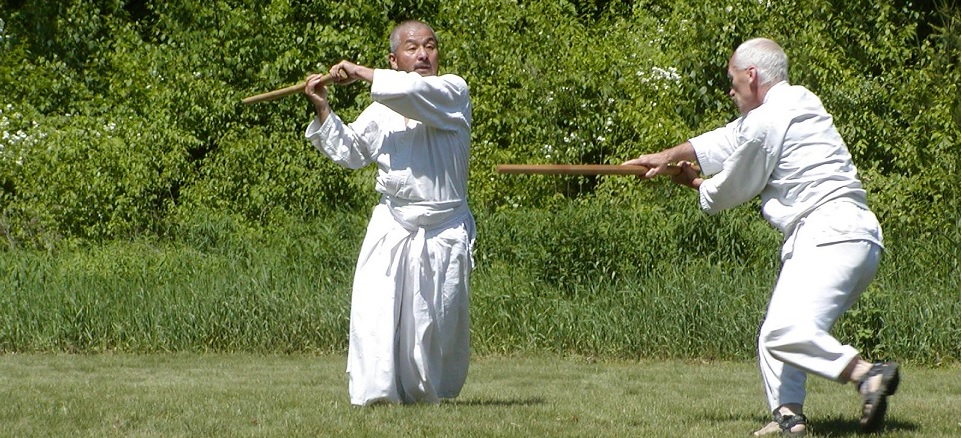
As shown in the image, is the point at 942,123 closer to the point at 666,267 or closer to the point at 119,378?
the point at 666,267

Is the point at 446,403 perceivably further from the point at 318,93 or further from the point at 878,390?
the point at 878,390

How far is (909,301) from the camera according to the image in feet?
34.2

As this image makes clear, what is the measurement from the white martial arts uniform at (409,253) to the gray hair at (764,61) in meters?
1.56

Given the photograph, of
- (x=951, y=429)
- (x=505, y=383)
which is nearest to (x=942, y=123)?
(x=505, y=383)

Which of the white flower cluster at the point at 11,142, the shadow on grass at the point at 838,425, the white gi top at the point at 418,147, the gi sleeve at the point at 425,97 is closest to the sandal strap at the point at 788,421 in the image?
the shadow on grass at the point at 838,425

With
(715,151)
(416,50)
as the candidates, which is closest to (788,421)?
(715,151)

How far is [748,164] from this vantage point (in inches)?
230

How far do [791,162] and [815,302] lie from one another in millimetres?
589

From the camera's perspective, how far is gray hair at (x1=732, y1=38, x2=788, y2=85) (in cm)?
593

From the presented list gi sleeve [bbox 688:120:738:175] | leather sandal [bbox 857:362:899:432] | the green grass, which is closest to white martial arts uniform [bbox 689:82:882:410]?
leather sandal [bbox 857:362:899:432]

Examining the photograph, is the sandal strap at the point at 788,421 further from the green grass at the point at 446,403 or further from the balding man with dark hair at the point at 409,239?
the balding man with dark hair at the point at 409,239

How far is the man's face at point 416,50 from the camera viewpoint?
22.7 ft

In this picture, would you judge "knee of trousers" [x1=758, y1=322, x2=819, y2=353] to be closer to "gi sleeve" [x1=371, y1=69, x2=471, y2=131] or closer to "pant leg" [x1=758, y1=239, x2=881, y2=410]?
"pant leg" [x1=758, y1=239, x2=881, y2=410]

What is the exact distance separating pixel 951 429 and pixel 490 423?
6.70 ft
